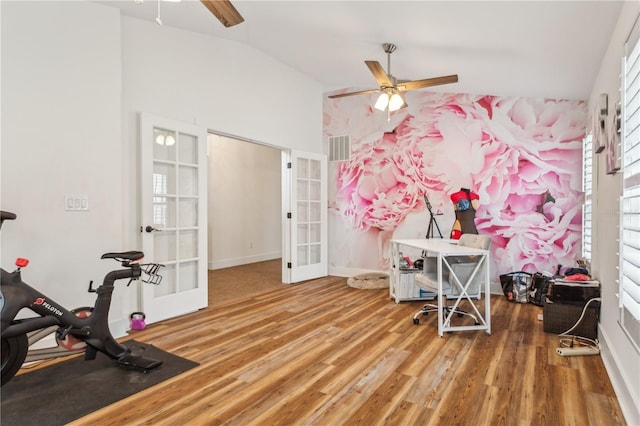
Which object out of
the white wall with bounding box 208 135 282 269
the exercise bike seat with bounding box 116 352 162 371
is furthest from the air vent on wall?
the exercise bike seat with bounding box 116 352 162 371

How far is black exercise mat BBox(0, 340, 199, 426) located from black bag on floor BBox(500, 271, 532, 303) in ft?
12.4

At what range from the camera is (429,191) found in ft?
17.3

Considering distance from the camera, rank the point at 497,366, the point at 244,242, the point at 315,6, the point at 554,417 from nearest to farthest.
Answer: the point at 554,417 < the point at 497,366 < the point at 315,6 < the point at 244,242

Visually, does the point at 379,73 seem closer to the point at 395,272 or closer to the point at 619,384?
the point at 395,272

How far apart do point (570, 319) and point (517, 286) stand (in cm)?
130

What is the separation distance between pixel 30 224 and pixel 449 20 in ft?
11.8

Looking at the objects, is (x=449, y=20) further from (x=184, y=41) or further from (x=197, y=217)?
(x=197, y=217)

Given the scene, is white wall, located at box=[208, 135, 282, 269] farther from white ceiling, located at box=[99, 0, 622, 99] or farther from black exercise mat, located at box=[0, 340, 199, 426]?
black exercise mat, located at box=[0, 340, 199, 426]

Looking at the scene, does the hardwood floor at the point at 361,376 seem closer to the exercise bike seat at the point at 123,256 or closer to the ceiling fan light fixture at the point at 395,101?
the exercise bike seat at the point at 123,256

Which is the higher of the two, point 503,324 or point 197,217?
point 197,217

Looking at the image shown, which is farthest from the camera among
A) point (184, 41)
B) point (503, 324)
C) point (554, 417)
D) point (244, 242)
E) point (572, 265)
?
point (244, 242)

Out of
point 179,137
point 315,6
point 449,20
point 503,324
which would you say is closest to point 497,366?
point 503,324

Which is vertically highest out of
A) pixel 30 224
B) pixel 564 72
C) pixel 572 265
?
pixel 564 72

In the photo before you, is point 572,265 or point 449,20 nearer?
point 449,20
